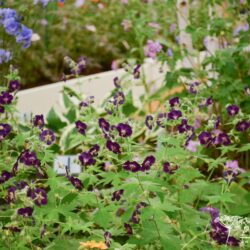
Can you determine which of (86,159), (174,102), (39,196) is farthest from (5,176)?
(174,102)

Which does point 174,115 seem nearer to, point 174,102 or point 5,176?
point 174,102

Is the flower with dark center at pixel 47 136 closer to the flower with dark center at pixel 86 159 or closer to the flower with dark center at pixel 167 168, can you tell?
the flower with dark center at pixel 86 159

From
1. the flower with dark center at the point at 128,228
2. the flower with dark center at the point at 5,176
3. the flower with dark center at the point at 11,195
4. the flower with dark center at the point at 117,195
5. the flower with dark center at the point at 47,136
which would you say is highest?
the flower with dark center at the point at 47,136

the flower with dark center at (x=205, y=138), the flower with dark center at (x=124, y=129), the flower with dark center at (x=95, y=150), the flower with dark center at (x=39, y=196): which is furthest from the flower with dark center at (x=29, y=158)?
the flower with dark center at (x=205, y=138)

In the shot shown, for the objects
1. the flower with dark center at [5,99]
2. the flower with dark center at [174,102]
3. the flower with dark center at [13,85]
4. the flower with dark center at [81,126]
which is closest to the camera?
the flower with dark center at [174,102]

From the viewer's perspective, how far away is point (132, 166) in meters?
2.80

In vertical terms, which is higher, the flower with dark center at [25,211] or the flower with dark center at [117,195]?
the flower with dark center at [25,211]

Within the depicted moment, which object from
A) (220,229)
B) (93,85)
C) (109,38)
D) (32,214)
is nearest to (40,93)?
(93,85)

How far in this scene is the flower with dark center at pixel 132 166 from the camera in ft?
9.17

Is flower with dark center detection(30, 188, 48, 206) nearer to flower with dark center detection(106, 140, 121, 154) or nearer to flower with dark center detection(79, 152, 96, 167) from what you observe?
flower with dark center detection(79, 152, 96, 167)

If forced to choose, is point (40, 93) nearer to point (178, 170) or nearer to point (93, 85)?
point (93, 85)

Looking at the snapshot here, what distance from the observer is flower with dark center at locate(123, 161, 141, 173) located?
2.79 meters

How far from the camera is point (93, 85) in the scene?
6.82 meters

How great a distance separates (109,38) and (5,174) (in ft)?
17.0
